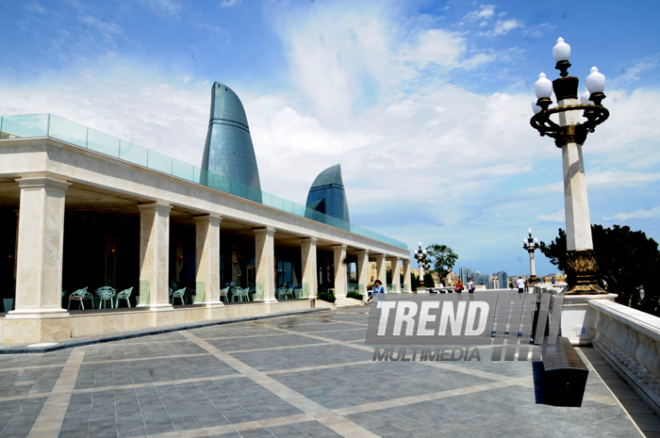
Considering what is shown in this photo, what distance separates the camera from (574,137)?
11062 millimetres

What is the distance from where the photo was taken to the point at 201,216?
2170 centimetres

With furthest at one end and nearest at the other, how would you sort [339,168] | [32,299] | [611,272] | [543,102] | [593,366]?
[339,168] → [611,272] → [32,299] → [543,102] → [593,366]

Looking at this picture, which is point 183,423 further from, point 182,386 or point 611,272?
point 611,272

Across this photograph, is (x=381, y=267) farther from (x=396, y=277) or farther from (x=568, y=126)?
(x=568, y=126)

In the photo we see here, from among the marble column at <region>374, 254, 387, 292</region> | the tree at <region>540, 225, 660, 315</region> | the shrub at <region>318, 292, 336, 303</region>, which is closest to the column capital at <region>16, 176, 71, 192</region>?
the shrub at <region>318, 292, 336, 303</region>

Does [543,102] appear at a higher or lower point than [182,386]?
higher

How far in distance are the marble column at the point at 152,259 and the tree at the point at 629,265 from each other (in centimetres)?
2231

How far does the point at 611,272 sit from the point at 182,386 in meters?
27.4

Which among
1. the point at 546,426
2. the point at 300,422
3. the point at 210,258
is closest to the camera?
the point at 546,426

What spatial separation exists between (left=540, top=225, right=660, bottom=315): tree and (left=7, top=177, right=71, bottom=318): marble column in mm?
25418

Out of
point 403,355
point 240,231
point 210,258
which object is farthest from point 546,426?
point 240,231

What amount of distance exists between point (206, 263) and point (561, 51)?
55.3 feet

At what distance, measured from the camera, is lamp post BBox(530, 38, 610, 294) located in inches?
416

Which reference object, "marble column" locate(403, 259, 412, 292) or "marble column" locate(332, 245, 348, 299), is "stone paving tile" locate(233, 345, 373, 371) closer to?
"marble column" locate(332, 245, 348, 299)
